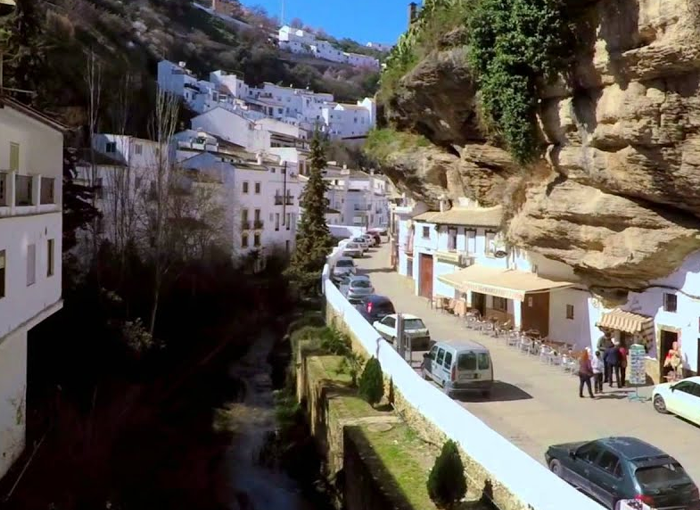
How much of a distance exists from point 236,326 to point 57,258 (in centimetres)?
2014

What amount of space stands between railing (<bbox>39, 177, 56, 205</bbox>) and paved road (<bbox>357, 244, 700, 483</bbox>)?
11969mm

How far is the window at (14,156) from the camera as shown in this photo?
1662cm

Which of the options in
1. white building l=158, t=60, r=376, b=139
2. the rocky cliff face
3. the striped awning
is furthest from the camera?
white building l=158, t=60, r=376, b=139

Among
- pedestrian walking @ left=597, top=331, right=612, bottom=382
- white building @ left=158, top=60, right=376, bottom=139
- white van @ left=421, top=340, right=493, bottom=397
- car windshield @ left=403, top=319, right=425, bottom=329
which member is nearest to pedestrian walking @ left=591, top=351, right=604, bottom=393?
pedestrian walking @ left=597, top=331, right=612, bottom=382

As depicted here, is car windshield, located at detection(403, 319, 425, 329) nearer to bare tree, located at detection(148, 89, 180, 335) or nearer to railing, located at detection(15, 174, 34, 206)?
railing, located at detection(15, 174, 34, 206)

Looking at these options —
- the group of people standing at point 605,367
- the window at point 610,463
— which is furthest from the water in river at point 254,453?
the window at point 610,463

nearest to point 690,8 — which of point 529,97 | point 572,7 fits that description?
point 572,7

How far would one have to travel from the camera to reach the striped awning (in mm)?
20688

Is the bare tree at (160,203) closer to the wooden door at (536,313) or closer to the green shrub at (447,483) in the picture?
the wooden door at (536,313)

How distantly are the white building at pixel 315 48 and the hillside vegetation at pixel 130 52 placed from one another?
6.09 meters

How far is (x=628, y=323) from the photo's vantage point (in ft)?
→ 69.3

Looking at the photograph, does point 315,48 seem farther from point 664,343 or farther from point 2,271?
point 2,271

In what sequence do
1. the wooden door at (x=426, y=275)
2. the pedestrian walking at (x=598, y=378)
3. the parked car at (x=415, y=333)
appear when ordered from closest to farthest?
the pedestrian walking at (x=598, y=378) → the parked car at (x=415, y=333) → the wooden door at (x=426, y=275)

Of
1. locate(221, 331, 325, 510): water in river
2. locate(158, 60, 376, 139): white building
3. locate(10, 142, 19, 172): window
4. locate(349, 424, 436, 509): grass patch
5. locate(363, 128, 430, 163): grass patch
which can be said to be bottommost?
locate(221, 331, 325, 510): water in river
